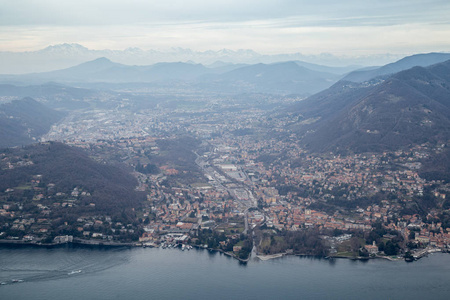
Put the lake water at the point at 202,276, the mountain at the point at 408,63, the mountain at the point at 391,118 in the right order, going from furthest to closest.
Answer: the mountain at the point at 408,63, the mountain at the point at 391,118, the lake water at the point at 202,276

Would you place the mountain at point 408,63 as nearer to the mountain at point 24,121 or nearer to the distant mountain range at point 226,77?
the distant mountain range at point 226,77

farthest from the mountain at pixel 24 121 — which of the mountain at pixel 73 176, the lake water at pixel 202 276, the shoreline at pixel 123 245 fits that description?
the lake water at pixel 202 276

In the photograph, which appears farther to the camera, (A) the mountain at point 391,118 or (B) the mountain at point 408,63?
(B) the mountain at point 408,63

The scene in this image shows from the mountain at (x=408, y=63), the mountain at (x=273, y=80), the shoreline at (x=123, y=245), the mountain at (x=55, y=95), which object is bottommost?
the shoreline at (x=123, y=245)

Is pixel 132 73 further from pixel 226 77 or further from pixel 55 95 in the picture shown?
pixel 55 95

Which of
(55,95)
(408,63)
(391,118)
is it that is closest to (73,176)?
(391,118)

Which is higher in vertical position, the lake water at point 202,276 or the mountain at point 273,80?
the mountain at point 273,80

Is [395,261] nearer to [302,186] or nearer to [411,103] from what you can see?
[302,186]
